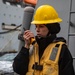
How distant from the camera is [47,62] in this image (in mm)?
2740

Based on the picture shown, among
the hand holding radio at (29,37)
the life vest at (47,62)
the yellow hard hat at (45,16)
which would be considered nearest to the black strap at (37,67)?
the life vest at (47,62)

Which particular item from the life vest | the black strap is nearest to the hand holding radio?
the life vest

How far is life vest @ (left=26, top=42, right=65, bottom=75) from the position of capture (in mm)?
2721

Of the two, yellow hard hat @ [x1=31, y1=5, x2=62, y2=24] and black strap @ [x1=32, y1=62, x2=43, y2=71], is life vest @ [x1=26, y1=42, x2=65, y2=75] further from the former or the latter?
yellow hard hat @ [x1=31, y1=5, x2=62, y2=24]

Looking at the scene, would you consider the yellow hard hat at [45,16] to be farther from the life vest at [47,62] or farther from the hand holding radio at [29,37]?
the life vest at [47,62]

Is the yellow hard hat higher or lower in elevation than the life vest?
higher

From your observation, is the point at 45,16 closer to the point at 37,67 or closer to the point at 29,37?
the point at 29,37

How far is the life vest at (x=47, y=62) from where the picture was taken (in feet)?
8.93

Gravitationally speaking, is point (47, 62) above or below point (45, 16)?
below

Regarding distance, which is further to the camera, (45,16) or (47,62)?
(45,16)

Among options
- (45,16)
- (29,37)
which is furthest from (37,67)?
(45,16)

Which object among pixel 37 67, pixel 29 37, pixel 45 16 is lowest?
pixel 37 67

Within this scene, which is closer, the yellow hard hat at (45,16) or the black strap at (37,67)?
the black strap at (37,67)

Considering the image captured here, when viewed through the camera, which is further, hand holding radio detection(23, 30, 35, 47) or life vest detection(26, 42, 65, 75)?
hand holding radio detection(23, 30, 35, 47)
